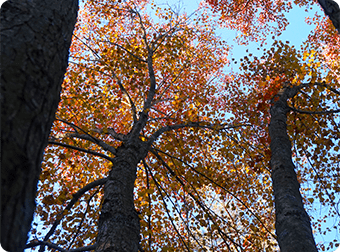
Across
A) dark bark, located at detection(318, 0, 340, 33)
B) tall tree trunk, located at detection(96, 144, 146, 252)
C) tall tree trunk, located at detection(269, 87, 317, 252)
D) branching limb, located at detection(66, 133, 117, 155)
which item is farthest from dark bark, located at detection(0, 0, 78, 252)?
branching limb, located at detection(66, 133, 117, 155)

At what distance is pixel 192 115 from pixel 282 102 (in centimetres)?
359

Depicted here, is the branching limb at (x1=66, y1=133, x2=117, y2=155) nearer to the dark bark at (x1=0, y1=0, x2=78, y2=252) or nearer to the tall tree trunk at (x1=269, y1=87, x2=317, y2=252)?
the tall tree trunk at (x1=269, y1=87, x2=317, y2=252)

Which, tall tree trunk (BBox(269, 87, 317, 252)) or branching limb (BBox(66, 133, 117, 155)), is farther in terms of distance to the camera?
branching limb (BBox(66, 133, 117, 155))

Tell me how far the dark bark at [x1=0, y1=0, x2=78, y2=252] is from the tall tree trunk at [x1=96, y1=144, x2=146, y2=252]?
2924 mm

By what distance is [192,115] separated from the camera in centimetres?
928

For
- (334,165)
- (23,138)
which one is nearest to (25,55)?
(23,138)

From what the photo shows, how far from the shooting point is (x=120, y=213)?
4.23 m

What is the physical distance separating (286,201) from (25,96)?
4.31 meters

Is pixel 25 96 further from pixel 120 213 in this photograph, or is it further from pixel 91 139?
pixel 91 139

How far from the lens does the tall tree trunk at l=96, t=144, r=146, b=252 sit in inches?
150

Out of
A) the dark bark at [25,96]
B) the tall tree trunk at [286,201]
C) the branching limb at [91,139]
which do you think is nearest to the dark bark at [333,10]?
the tall tree trunk at [286,201]

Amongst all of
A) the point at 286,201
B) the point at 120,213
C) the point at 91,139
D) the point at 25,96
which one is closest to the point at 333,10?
the point at 286,201

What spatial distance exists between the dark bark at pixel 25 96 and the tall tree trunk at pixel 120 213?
2924 millimetres

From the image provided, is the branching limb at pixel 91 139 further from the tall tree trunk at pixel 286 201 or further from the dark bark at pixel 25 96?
the dark bark at pixel 25 96
